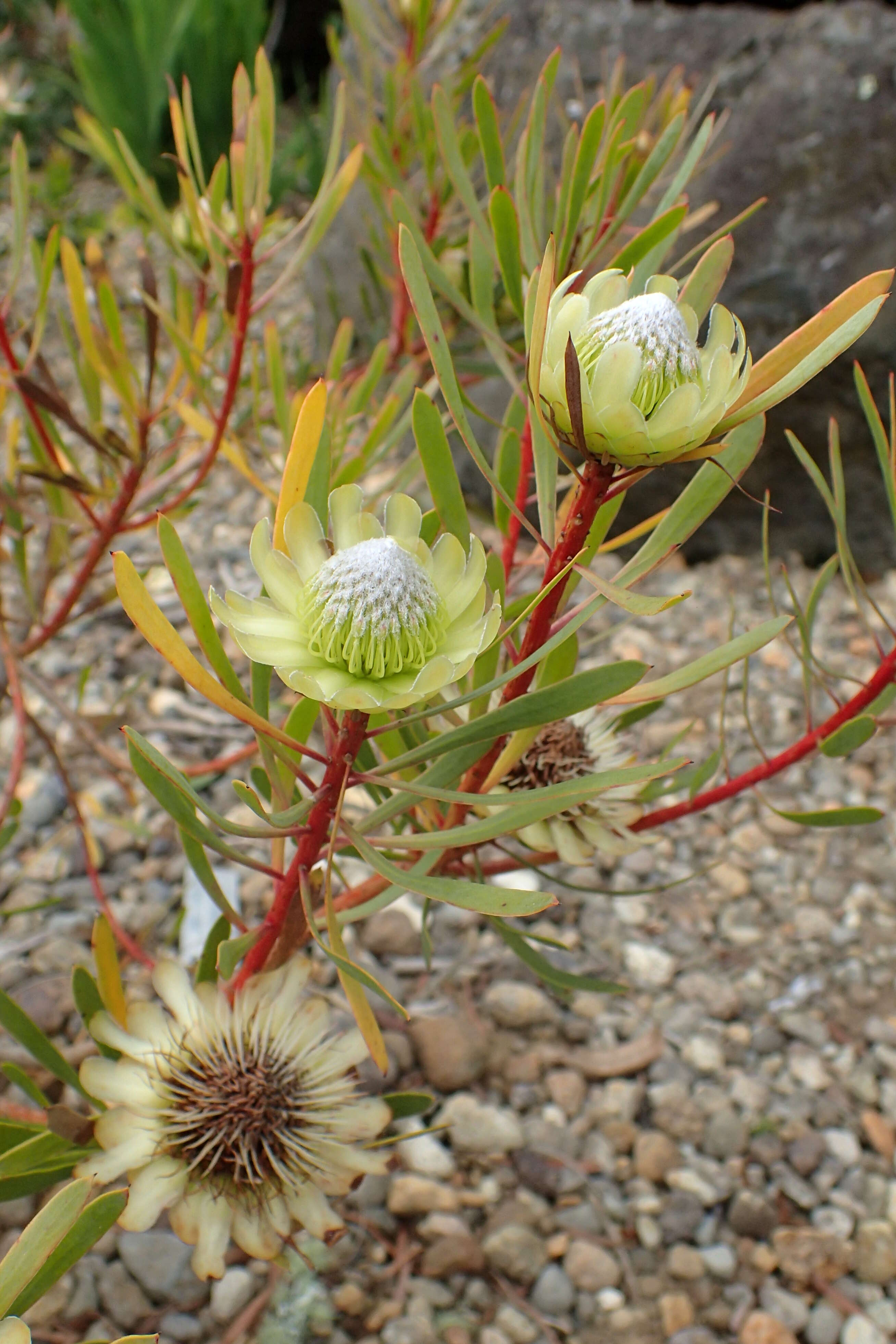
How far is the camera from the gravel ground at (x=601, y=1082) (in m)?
0.81

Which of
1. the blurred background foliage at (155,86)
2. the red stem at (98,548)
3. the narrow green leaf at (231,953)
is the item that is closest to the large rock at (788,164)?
the blurred background foliage at (155,86)

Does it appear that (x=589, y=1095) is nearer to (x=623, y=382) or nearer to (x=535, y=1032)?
(x=535, y=1032)

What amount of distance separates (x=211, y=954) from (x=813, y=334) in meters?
0.46

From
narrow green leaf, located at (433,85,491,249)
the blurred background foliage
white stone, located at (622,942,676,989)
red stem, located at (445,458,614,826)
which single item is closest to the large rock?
the blurred background foliage

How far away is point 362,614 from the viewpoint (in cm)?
39

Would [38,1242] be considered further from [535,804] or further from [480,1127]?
[480,1127]

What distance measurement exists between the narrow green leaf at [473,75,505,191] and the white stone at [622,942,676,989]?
0.84m

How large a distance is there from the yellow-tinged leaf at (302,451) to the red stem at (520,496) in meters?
0.18

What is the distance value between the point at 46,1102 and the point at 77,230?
7.97ft

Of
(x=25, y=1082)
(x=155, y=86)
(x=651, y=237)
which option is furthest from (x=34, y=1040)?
(x=155, y=86)

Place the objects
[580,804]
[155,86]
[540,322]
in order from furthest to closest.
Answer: [155,86] < [580,804] < [540,322]

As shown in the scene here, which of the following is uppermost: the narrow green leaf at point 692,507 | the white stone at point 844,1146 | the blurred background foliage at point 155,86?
the blurred background foliage at point 155,86

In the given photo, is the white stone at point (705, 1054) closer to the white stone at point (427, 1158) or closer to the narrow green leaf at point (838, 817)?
the white stone at point (427, 1158)

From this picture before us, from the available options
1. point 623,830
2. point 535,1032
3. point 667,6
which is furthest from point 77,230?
point 623,830
